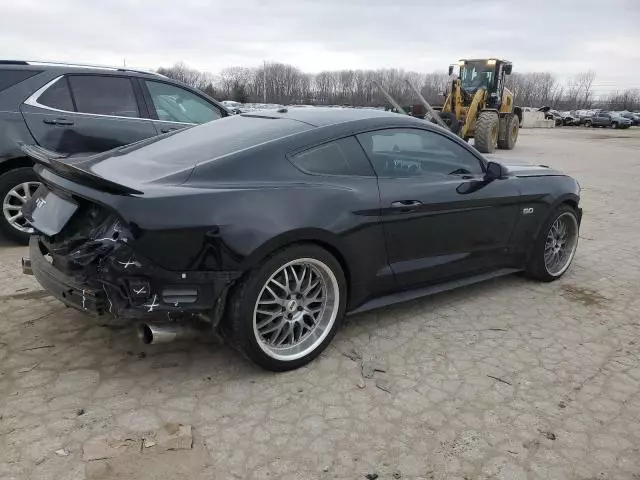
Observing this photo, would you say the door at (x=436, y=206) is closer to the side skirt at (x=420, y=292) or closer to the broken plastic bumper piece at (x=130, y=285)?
the side skirt at (x=420, y=292)

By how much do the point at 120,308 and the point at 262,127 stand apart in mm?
1485

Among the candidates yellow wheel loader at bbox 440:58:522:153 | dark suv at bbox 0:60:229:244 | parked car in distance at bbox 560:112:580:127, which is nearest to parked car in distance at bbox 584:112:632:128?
parked car in distance at bbox 560:112:580:127

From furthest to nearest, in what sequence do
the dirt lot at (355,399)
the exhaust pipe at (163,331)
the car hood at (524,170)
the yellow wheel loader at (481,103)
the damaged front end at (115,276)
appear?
1. the yellow wheel loader at (481,103)
2. the car hood at (524,170)
3. the exhaust pipe at (163,331)
4. the damaged front end at (115,276)
5. the dirt lot at (355,399)

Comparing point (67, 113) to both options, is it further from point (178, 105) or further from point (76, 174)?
point (76, 174)

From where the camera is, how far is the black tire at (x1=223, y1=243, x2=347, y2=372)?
2850 mm

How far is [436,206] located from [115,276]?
2.11 meters

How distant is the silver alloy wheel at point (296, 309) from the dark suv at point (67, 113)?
10.6ft

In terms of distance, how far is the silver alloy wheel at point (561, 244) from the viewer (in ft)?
15.6

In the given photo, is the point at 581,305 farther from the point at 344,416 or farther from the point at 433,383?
the point at 344,416

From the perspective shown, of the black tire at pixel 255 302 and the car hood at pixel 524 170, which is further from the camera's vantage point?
the car hood at pixel 524 170

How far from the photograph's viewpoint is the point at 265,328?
3076 millimetres

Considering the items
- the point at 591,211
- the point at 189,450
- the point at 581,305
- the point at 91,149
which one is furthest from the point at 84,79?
the point at 591,211

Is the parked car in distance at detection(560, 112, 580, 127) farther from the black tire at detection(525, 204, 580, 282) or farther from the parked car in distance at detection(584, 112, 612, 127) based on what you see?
the black tire at detection(525, 204, 580, 282)

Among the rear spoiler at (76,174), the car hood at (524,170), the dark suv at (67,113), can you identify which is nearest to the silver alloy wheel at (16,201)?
the dark suv at (67,113)
